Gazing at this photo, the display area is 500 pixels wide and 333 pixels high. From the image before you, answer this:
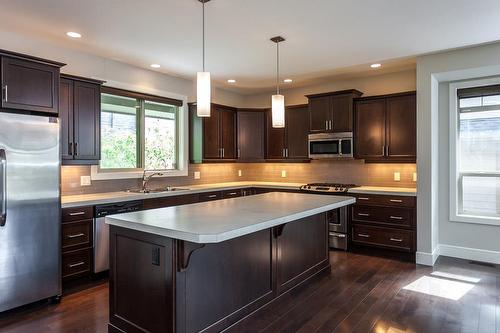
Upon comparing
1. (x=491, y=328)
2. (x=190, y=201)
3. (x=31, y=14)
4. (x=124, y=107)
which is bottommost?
(x=491, y=328)

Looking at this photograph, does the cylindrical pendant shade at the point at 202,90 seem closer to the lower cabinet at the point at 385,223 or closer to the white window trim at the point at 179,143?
the white window trim at the point at 179,143

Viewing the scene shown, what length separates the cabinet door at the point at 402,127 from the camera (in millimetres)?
4543

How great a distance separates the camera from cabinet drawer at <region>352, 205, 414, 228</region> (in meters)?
4.32

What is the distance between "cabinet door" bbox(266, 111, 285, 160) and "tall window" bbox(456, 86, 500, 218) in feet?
8.68

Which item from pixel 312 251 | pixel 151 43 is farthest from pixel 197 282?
pixel 151 43

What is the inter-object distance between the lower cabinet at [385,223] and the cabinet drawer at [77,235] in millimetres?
3407

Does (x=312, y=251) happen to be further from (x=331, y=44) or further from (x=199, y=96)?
(x=331, y=44)

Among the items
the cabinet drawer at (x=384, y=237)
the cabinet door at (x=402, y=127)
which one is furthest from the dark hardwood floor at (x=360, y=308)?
the cabinet door at (x=402, y=127)

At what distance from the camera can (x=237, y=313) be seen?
2.64 m

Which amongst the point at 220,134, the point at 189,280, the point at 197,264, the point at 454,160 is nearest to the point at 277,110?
the point at 197,264

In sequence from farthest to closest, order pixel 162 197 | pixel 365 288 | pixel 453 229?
pixel 453 229 → pixel 162 197 → pixel 365 288

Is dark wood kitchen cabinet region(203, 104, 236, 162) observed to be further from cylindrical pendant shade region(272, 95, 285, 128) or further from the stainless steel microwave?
cylindrical pendant shade region(272, 95, 285, 128)

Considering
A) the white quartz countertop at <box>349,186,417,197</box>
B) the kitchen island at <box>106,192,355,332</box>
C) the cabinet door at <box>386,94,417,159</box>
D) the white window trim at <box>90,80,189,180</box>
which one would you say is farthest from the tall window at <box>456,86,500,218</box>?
the white window trim at <box>90,80,189,180</box>

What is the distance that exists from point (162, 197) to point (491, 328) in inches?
138
